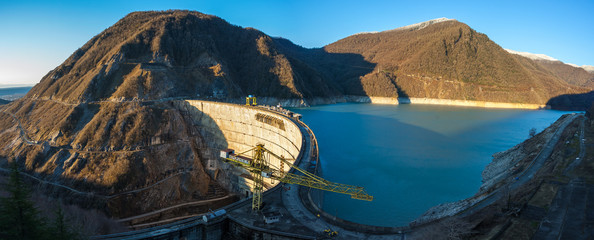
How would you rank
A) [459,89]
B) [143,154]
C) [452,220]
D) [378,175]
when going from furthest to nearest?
[459,89], [143,154], [378,175], [452,220]

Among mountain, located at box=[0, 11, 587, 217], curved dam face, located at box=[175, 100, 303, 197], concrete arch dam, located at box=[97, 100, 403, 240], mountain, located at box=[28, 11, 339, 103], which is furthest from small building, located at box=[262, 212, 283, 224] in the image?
mountain, located at box=[28, 11, 339, 103]

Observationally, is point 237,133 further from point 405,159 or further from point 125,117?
point 405,159

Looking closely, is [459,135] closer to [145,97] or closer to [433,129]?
[433,129]

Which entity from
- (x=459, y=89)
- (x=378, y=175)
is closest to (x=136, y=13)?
(x=378, y=175)

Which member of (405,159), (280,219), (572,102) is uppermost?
(572,102)

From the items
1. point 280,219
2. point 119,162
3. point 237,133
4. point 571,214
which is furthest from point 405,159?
point 119,162

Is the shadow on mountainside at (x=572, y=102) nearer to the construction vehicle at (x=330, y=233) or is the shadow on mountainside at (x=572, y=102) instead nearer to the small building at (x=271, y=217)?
the construction vehicle at (x=330, y=233)

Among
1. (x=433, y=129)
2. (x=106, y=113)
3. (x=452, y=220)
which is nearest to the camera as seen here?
(x=452, y=220)
